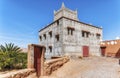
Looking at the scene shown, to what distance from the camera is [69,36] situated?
1911 centimetres

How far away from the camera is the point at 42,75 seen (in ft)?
34.6

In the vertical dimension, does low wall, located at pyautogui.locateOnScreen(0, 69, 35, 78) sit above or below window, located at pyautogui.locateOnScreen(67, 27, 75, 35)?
below

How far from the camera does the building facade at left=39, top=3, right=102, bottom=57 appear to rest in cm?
1855

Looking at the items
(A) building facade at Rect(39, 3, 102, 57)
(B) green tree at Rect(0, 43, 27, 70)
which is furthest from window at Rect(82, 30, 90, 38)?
(B) green tree at Rect(0, 43, 27, 70)

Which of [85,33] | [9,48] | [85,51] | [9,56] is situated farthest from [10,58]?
[85,33]

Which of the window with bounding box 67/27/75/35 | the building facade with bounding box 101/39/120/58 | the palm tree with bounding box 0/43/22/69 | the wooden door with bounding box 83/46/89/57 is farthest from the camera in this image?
the building facade with bounding box 101/39/120/58

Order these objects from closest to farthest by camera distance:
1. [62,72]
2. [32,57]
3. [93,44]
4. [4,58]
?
1. [32,57]
2. [62,72]
3. [4,58]
4. [93,44]

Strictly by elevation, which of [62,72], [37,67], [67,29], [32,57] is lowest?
[62,72]

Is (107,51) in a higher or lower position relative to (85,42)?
lower

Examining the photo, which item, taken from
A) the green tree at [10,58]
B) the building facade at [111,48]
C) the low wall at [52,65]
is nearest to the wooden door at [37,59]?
the low wall at [52,65]

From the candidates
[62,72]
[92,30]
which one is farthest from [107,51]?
[62,72]

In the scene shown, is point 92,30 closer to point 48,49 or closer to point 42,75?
point 48,49

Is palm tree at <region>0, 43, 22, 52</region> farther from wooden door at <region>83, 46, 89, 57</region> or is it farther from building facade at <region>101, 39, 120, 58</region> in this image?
building facade at <region>101, 39, 120, 58</region>

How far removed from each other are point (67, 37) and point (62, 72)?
23.6 feet
